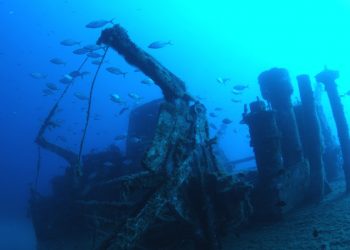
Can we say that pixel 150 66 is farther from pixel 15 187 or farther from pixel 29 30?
pixel 29 30

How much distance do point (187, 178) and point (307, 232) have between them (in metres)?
2.55

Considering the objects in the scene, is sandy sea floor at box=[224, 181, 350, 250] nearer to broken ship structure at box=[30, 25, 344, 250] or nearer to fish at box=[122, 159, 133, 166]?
broken ship structure at box=[30, 25, 344, 250]

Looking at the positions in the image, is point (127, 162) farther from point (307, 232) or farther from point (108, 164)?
point (307, 232)

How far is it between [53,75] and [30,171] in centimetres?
4579

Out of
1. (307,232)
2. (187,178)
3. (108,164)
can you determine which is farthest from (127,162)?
(307,232)

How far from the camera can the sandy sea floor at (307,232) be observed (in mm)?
5078

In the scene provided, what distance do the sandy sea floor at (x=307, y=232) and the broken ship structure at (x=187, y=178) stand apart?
489mm

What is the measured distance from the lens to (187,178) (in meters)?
5.11

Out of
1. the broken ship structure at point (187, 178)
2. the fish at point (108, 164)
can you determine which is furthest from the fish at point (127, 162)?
the fish at point (108, 164)

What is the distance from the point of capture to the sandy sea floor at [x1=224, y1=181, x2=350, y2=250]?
16.7ft

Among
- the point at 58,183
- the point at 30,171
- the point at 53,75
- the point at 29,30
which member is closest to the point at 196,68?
the point at 53,75

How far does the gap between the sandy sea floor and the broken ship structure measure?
489 millimetres

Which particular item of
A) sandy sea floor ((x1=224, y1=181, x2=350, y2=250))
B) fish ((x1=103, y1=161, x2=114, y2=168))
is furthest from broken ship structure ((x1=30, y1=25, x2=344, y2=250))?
sandy sea floor ((x1=224, y1=181, x2=350, y2=250))

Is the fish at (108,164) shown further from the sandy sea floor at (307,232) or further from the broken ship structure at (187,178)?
the sandy sea floor at (307,232)
